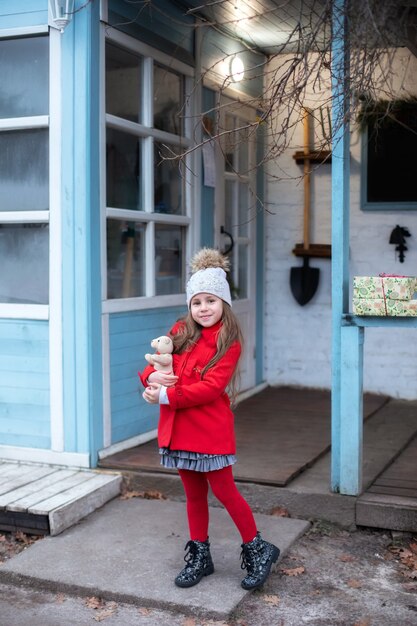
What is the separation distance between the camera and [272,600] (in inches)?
149

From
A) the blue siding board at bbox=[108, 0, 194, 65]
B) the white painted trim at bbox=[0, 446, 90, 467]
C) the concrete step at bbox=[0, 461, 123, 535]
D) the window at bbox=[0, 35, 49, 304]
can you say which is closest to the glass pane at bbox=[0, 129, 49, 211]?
the window at bbox=[0, 35, 49, 304]

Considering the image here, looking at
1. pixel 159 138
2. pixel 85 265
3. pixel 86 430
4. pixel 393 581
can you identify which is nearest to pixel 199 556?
pixel 393 581

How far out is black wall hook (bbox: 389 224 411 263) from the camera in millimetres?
7137

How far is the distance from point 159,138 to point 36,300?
146cm

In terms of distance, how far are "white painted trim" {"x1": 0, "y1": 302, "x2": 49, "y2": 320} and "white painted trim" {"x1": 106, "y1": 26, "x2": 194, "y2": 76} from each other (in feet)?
5.68

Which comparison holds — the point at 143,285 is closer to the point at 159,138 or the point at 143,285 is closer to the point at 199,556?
the point at 159,138

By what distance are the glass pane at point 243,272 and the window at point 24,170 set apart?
8.26ft

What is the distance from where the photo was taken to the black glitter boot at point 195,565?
150 inches

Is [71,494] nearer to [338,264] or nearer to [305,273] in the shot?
[338,264]

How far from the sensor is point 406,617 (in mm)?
3643

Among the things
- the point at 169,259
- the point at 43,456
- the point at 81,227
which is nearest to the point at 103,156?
the point at 81,227

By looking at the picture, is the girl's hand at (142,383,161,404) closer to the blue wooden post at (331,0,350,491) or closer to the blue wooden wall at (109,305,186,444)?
the blue wooden post at (331,0,350,491)

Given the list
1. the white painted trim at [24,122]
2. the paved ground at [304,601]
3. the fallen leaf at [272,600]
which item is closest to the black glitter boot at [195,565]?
the paved ground at [304,601]

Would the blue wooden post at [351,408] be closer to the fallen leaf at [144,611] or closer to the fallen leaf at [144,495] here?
the fallen leaf at [144,495]
